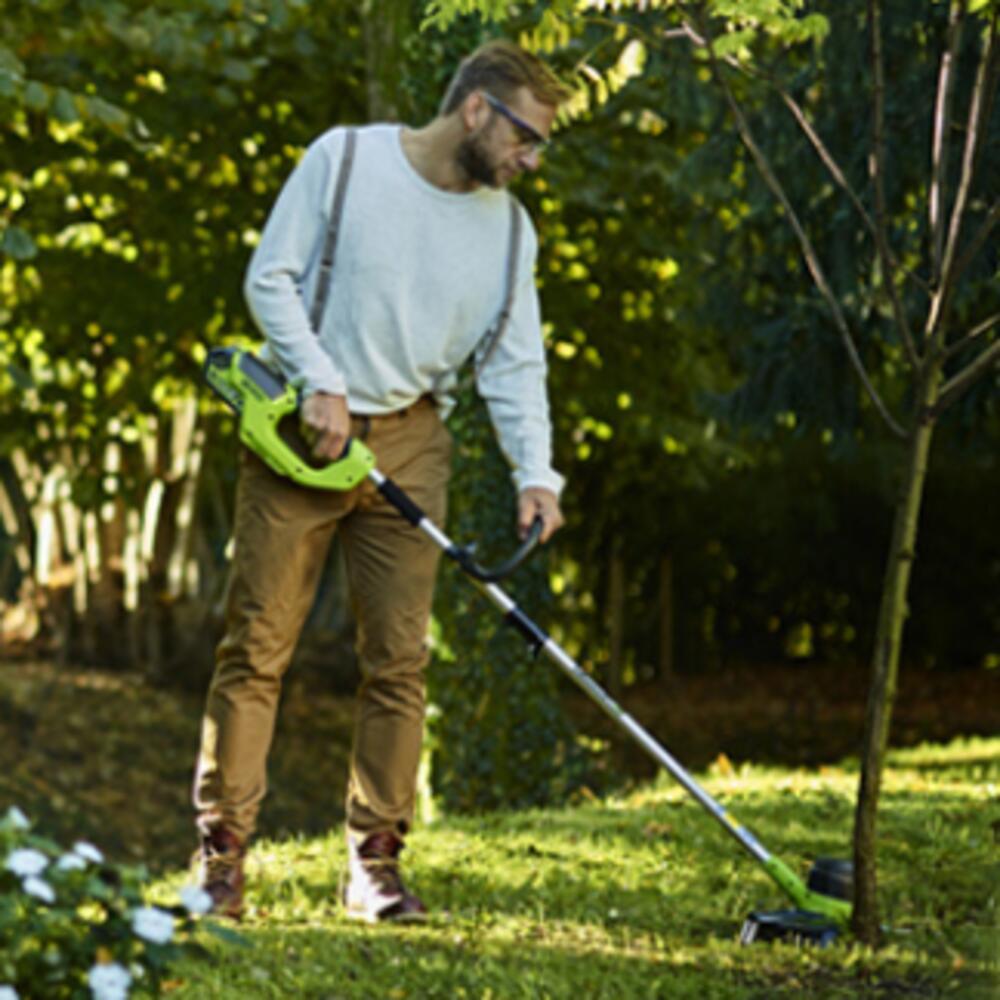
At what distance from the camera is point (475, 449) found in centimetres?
776

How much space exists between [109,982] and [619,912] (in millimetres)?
1959

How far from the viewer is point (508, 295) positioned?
14.3ft

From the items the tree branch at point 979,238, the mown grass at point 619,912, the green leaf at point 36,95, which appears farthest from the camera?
the green leaf at point 36,95

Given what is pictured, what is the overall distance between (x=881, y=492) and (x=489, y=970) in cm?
1030

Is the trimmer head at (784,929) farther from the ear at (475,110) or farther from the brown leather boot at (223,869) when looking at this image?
the ear at (475,110)

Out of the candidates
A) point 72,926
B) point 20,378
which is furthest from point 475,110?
point 20,378

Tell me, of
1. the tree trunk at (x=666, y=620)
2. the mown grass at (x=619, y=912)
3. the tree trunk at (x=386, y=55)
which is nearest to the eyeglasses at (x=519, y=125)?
the mown grass at (x=619, y=912)

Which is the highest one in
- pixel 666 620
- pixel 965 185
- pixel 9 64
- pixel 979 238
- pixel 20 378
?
pixel 9 64

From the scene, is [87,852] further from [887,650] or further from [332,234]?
[887,650]

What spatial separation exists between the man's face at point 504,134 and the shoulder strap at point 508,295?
22 centimetres

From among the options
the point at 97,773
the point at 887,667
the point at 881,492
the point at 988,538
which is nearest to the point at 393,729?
the point at 887,667

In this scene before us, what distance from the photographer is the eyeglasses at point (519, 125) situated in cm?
407

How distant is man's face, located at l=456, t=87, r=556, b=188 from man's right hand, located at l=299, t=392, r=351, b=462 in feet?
1.93

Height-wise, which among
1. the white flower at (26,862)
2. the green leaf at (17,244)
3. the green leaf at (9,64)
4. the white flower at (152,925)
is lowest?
the white flower at (152,925)
